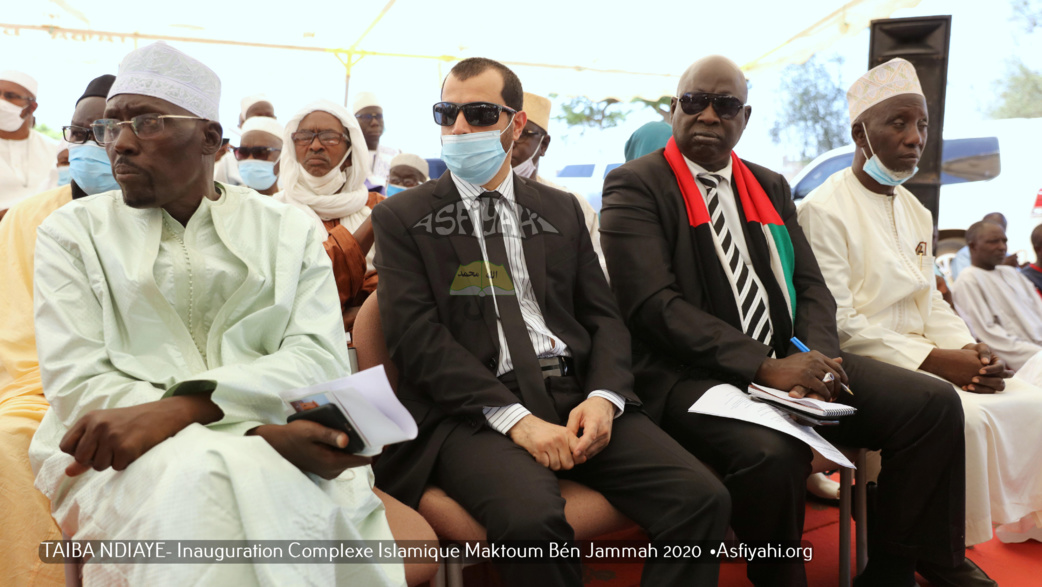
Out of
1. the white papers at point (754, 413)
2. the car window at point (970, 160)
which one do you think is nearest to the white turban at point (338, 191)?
the white papers at point (754, 413)

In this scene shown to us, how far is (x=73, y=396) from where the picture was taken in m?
1.91

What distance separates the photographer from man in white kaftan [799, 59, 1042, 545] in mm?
3092

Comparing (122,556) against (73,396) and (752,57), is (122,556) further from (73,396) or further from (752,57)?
(752,57)

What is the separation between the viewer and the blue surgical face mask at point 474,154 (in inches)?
109

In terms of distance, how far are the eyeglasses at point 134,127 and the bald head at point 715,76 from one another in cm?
211

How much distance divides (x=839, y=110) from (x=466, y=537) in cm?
1089

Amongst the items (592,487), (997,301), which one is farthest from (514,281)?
(997,301)

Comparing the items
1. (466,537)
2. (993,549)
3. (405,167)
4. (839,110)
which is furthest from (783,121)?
(466,537)

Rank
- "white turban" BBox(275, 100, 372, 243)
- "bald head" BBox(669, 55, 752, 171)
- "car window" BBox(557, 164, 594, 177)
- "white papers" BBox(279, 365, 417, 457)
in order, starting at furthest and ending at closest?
"car window" BBox(557, 164, 594, 177), "white turban" BBox(275, 100, 372, 243), "bald head" BBox(669, 55, 752, 171), "white papers" BBox(279, 365, 417, 457)

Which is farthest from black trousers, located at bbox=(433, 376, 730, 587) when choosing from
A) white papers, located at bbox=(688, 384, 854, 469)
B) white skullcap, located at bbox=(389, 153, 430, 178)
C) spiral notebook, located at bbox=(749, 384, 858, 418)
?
white skullcap, located at bbox=(389, 153, 430, 178)

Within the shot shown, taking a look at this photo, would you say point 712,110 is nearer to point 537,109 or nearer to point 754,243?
point 754,243

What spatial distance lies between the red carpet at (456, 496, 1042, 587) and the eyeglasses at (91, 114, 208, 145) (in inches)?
74.5

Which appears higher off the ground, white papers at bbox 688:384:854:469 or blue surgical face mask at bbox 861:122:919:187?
blue surgical face mask at bbox 861:122:919:187

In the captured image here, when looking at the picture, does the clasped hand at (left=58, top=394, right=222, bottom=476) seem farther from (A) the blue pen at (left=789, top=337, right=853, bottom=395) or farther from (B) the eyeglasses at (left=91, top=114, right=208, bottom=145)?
(A) the blue pen at (left=789, top=337, right=853, bottom=395)
